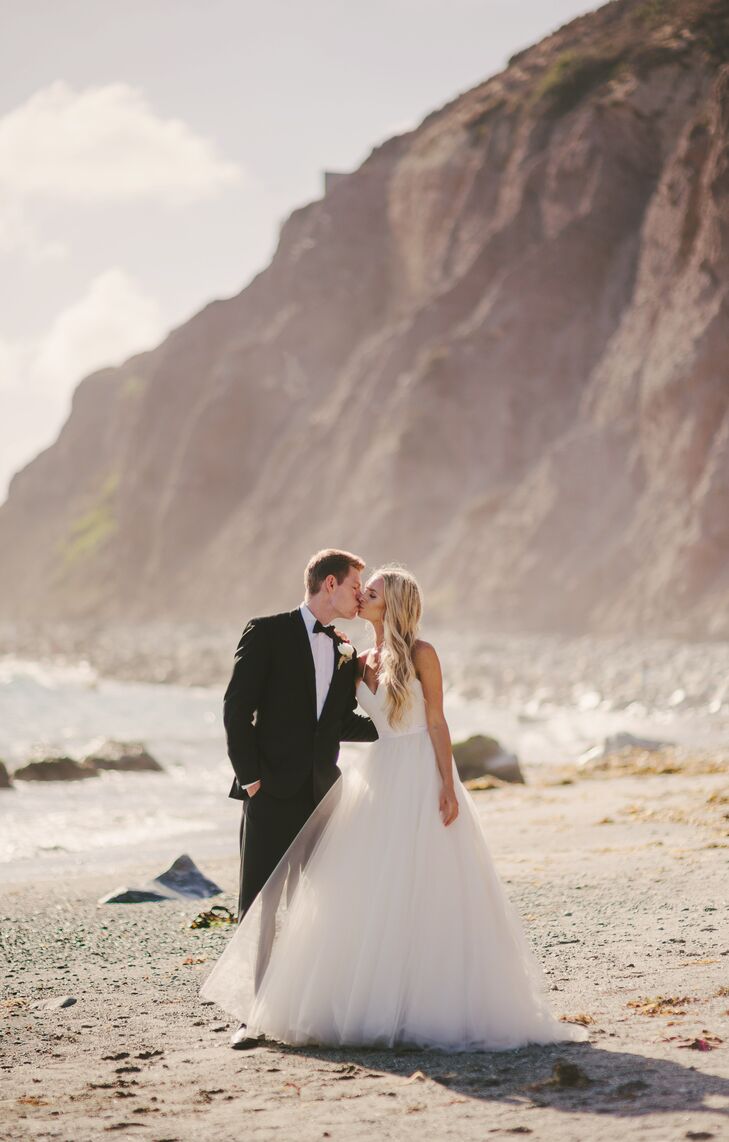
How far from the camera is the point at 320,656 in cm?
620

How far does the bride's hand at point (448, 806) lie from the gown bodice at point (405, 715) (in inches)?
13.4

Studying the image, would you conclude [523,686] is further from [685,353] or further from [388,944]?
[388,944]

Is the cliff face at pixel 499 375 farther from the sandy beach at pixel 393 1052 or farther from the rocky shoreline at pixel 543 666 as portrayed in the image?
the sandy beach at pixel 393 1052

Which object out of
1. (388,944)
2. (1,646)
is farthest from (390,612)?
(1,646)

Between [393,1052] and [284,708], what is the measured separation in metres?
1.66

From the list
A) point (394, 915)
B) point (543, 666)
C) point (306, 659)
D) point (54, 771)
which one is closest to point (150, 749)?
point (54, 771)

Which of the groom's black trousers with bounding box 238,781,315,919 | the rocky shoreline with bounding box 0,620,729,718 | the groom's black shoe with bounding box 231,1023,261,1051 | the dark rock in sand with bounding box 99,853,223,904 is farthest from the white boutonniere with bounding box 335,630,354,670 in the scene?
the rocky shoreline with bounding box 0,620,729,718

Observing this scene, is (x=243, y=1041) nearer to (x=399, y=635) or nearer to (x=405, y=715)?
(x=405, y=715)

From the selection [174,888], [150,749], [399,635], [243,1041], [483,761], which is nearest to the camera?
[243,1041]

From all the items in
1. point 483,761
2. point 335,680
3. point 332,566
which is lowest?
point 483,761

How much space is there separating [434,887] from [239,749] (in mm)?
1128

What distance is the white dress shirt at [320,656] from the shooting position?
6188 mm

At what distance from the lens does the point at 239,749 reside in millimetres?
6008

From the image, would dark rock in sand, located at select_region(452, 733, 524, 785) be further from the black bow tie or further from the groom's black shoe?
the groom's black shoe
